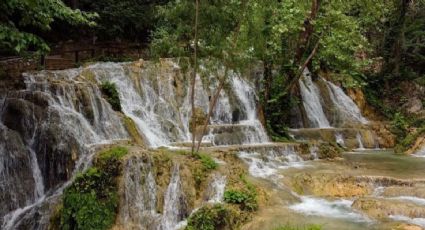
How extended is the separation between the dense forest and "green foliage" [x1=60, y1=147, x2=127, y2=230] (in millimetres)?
24

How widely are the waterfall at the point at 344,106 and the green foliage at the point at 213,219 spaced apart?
47.5 feet

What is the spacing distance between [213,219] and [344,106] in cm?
1594

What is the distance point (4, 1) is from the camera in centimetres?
851

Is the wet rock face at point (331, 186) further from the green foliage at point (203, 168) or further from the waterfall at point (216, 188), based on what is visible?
the green foliage at point (203, 168)

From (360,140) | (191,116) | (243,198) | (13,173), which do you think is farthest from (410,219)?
(360,140)

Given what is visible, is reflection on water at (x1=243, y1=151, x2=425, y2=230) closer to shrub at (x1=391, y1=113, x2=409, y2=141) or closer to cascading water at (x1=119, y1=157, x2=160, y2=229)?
cascading water at (x1=119, y1=157, x2=160, y2=229)

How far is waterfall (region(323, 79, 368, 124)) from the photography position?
22.5 meters

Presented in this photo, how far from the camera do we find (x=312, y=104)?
21.6m

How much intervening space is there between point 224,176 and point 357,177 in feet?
11.0

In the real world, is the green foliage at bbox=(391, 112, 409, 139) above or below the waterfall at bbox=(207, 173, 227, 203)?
above

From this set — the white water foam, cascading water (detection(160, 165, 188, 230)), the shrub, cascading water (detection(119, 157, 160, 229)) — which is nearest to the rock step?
the shrub

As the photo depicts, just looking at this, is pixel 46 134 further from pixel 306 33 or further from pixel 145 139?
pixel 306 33

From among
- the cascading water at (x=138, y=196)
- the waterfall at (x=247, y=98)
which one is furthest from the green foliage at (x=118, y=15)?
the cascading water at (x=138, y=196)

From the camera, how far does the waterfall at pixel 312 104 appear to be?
2114cm
